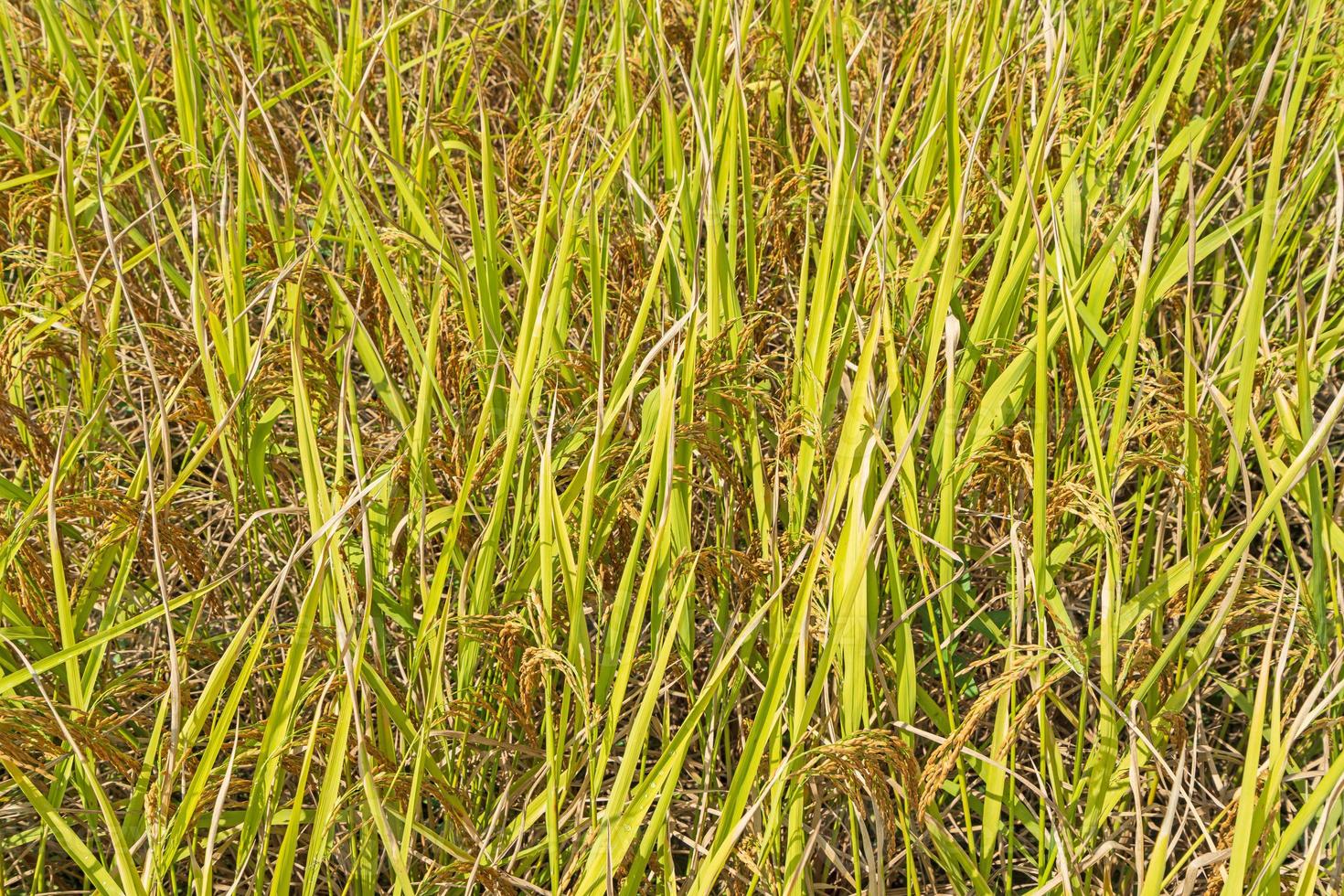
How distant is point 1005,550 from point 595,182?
2.04 ft

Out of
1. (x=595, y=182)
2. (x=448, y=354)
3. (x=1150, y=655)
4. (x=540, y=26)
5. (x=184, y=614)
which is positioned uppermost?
(x=540, y=26)

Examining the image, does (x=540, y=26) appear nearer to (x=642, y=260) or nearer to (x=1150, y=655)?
(x=642, y=260)

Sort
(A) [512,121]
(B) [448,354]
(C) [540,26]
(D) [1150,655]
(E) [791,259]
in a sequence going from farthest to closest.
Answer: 1. (C) [540,26]
2. (A) [512,121]
3. (E) [791,259]
4. (B) [448,354]
5. (D) [1150,655]

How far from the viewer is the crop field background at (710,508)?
2.80ft

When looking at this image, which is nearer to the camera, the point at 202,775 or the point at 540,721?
the point at 202,775

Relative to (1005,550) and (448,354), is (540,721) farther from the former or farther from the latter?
(1005,550)

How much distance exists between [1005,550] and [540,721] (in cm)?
51

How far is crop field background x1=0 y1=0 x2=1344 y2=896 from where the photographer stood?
2.80 ft

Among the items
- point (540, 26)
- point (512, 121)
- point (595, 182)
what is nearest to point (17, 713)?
point (595, 182)

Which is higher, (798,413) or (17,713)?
(798,413)

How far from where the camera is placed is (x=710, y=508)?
3.81 feet

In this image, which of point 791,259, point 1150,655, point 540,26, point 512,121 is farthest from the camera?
point 540,26

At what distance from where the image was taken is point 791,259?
1347 millimetres

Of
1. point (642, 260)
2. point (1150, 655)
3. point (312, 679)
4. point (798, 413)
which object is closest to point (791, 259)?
point (642, 260)
